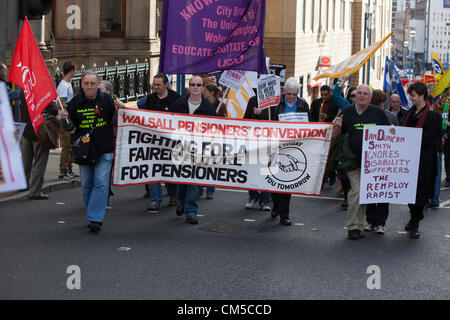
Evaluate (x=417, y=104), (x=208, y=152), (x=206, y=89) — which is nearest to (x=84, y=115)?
(x=208, y=152)

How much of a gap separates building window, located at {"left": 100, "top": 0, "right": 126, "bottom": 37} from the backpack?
13348 millimetres

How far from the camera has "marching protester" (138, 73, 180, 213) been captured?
11344 millimetres

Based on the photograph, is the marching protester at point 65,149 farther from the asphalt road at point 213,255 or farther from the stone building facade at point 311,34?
the stone building facade at point 311,34

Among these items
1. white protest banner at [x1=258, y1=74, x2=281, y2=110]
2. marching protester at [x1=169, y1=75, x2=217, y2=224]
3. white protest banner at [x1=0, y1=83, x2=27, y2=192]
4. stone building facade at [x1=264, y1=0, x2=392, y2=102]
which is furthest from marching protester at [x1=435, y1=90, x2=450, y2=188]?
stone building facade at [x1=264, y1=0, x2=392, y2=102]

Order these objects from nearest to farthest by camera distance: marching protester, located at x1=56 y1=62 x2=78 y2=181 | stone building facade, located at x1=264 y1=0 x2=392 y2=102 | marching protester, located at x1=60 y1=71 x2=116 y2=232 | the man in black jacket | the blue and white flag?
1. marching protester, located at x1=60 y1=71 x2=116 y2=232
2. marching protester, located at x1=56 y1=62 x2=78 y2=181
3. the man in black jacket
4. the blue and white flag
5. stone building facade, located at x1=264 y1=0 x2=392 y2=102

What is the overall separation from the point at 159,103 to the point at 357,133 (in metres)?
3.00

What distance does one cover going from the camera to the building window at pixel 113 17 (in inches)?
968

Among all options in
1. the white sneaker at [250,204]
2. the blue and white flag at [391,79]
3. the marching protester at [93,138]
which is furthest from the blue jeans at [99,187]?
the blue and white flag at [391,79]

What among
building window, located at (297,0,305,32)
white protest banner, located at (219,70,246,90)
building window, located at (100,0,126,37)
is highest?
building window, located at (297,0,305,32)

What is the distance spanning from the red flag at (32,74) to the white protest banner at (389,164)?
144 inches

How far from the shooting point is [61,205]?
11.5 m

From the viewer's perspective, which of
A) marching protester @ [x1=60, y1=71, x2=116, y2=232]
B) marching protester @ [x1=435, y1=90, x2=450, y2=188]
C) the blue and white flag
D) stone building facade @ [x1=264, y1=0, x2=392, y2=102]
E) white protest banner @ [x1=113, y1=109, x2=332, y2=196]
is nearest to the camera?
marching protester @ [x1=60, y1=71, x2=116, y2=232]

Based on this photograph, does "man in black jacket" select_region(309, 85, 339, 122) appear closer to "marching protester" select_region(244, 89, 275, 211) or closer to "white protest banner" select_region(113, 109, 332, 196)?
"marching protester" select_region(244, 89, 275, 211)

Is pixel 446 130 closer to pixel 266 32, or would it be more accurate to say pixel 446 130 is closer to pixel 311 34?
pixel 266 32
